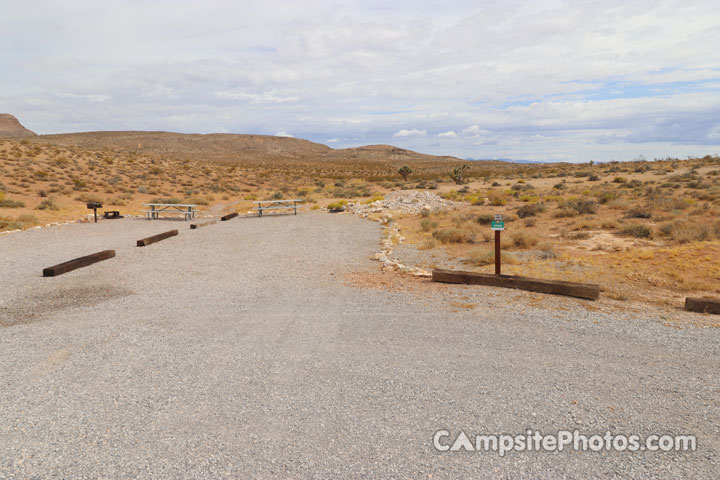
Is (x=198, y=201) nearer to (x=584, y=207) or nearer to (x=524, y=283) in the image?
(x=584, y=207)

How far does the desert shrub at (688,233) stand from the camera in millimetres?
10156

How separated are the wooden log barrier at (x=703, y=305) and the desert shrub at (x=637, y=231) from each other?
636 cm

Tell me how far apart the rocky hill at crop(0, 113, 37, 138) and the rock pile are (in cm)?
12255

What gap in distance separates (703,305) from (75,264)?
1123cm

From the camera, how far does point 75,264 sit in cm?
861

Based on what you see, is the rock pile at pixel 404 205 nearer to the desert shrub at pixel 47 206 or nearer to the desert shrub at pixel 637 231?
the desert shrub at pixel 637 231

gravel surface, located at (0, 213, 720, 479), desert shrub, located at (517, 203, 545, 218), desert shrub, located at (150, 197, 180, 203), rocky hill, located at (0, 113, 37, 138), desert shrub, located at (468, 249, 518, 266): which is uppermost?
rocky hill, located at (0, 113, 37, 138)

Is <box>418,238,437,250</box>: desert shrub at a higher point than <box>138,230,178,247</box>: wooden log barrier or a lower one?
lower

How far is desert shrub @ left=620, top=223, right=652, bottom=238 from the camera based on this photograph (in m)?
11.6

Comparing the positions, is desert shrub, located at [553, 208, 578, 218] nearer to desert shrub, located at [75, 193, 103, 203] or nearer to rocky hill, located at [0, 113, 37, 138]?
desert shrub, located at [75, 193, 103, 203]

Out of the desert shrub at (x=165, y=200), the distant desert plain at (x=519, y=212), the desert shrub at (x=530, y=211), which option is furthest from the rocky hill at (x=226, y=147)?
the desert shrub at (x=530, y=211)

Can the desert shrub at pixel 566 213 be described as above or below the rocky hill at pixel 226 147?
below

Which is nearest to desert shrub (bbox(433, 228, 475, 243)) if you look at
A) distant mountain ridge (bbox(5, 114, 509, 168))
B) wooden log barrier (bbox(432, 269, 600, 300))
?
wooden log barrier (bbox(432, 269, 600, 300))

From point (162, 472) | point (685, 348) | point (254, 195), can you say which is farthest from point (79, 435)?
point (254, 195)
